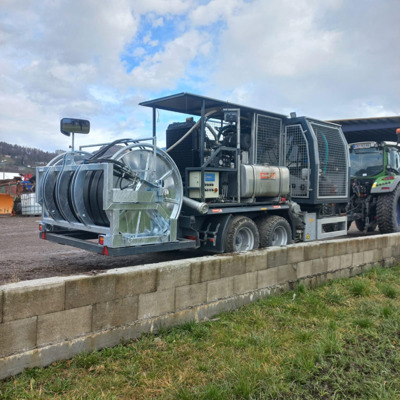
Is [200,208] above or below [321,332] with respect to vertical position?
above

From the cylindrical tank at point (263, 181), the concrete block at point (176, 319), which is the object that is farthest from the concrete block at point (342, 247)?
the concrete block at point (176, 319)

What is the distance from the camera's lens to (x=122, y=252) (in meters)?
5.57

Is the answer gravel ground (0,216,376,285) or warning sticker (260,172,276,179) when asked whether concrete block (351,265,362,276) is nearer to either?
warning sticker (260,172,276,179)

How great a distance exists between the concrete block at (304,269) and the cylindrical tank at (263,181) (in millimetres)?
1962

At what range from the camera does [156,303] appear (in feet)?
13.8

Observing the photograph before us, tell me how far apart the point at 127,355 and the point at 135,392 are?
1.93 feet

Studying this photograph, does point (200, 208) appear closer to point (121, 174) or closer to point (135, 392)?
point (121, 174)

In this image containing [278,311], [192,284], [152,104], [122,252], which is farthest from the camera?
[152,104]

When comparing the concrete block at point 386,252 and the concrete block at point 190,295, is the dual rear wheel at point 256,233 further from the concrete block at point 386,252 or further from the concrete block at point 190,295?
the concrete block at point 190,295

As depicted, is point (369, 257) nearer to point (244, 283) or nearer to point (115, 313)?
point (244, 283)

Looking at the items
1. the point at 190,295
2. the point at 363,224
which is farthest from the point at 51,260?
the point at 363,224

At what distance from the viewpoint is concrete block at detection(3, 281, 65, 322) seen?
10.4 feet

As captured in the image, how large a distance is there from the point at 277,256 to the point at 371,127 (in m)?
10.6

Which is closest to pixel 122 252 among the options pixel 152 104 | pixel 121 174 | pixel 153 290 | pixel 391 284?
pixel 121 174
